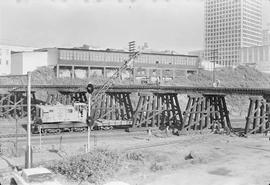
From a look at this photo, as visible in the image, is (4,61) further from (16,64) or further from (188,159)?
(188,159)

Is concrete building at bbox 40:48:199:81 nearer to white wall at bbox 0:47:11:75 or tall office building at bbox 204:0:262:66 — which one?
white wall at bbox 0:47:11:75

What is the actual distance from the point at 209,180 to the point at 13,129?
31.5 m

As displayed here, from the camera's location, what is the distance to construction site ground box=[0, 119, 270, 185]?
21556 mm

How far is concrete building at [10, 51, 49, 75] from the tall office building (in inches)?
4304

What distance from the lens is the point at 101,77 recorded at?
87.5m

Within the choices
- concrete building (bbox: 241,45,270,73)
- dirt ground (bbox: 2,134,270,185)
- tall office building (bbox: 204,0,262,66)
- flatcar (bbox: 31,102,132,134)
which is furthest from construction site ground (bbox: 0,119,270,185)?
tall office building (bbox: 204,0,262,66)

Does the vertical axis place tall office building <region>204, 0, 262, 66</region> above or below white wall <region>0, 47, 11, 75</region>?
above

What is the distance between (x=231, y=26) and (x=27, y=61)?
126 metres

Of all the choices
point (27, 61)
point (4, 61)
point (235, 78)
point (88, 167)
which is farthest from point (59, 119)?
point (235, 78)

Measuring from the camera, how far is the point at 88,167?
2127 cm

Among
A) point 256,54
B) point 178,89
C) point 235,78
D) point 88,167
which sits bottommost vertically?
point 88,167

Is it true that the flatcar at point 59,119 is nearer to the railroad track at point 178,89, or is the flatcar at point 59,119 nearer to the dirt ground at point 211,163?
the railroad track at point 178,89

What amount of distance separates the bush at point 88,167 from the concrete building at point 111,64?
5725cm

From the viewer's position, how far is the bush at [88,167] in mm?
20938
